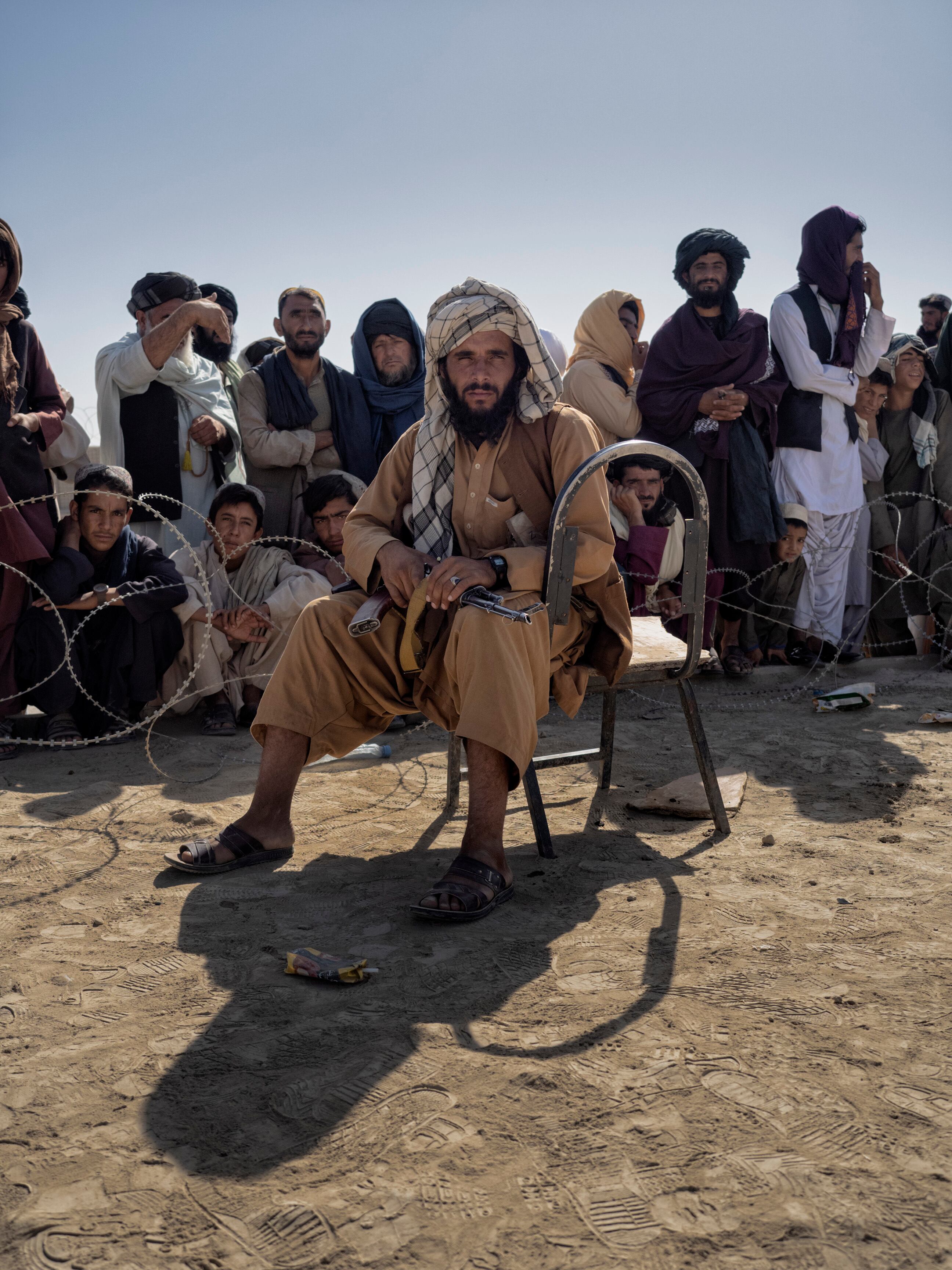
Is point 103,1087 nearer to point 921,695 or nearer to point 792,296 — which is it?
point 921,695

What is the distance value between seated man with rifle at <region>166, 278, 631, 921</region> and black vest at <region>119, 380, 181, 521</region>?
2484 mm

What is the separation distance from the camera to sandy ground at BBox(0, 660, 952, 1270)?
1.51 meters

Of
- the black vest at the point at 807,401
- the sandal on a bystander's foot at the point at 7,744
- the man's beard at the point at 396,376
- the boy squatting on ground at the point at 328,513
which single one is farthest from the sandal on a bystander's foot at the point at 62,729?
the black vest at the point at 807,401

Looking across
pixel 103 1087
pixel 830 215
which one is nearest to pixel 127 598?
pixel 103 1087

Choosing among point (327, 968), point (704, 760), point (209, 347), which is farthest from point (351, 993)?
point (209, 347)

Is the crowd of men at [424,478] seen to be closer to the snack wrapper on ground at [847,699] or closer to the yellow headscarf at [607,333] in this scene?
the yellow headscarf at [607,333]

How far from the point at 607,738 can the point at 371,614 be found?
4.06ft

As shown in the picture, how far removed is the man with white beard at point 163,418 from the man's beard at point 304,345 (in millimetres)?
436

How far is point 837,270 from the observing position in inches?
254

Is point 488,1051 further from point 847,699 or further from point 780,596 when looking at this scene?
point 780,596

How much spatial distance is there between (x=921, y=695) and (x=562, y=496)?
12.1 ft

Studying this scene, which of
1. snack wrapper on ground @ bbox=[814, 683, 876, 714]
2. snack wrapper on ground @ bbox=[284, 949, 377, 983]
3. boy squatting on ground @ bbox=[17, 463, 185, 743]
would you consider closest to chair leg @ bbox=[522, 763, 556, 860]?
snack wrapper on ground @ bbox=[284, 949, 377, 983]

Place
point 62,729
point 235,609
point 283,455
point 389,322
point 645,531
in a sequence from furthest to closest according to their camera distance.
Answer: point 389,322, point 283,455, point 645,531, point 235,609, point 62,729

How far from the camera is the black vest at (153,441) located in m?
5.59
